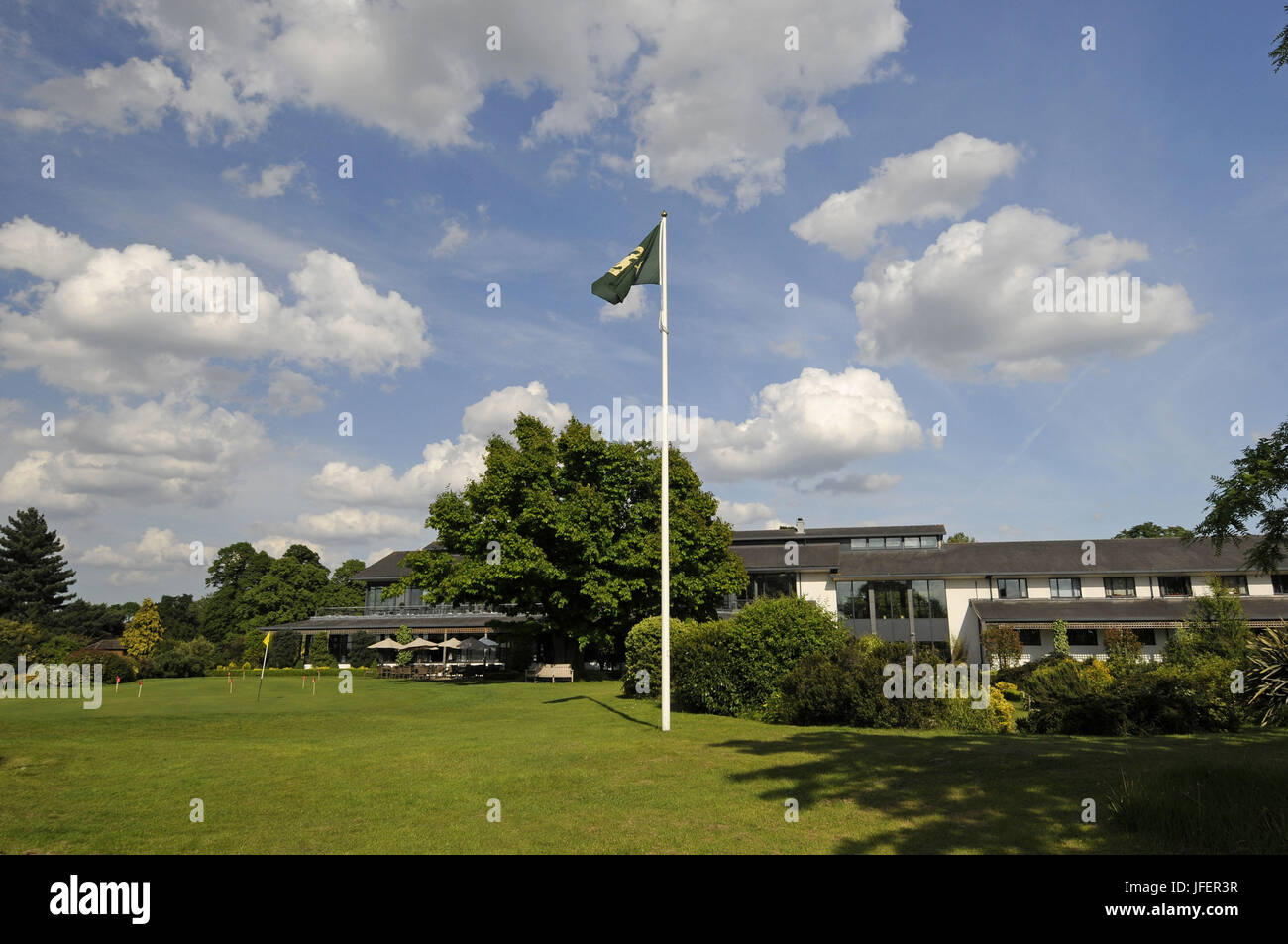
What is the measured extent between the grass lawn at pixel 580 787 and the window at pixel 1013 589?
33.0 metres

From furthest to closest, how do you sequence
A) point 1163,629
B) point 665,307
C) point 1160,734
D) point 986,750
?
point 1163,629 < point 665,307 < point 1160,734 < point 986,750

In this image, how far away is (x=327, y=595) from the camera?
224 feet

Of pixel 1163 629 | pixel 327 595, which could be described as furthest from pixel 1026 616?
pixel 327 595

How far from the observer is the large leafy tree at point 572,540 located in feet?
111

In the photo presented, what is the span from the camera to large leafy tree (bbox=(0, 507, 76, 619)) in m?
68.8

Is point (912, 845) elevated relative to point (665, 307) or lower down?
lower down

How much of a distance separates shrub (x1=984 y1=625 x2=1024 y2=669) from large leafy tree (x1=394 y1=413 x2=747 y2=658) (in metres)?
13.0

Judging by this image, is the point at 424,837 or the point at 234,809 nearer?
the point at 424,837

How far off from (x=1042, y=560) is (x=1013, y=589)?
10.5 ft

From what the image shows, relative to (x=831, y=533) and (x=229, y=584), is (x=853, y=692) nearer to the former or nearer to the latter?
(x=831, y=533)

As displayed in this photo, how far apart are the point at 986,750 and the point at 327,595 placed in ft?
221

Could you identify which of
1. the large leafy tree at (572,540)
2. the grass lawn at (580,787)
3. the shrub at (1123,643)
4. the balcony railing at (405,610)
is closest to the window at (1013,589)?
the shrub at (1123,643)
